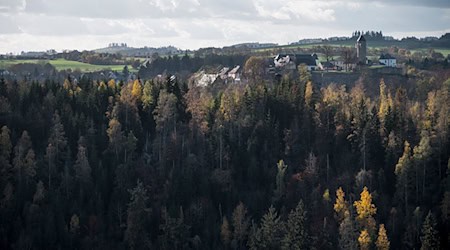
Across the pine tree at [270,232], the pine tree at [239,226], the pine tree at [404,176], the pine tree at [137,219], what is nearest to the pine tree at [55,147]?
the pine tree at [137,219]

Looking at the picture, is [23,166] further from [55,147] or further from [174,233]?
[174,233]

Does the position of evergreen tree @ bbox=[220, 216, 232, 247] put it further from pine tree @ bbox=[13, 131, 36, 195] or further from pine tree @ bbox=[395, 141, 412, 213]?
pine tree @ bbox=[13, 131, 36, 195]

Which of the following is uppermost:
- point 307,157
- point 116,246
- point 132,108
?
point 132,108

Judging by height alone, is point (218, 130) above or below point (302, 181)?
above

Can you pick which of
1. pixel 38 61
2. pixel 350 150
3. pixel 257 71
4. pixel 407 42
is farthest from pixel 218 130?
pixel 407 42

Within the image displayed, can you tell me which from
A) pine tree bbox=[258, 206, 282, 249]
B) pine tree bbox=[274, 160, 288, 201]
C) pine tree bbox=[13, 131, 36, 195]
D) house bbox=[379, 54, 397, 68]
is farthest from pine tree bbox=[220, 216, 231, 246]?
house bbox=[379, 54, 397, 68]

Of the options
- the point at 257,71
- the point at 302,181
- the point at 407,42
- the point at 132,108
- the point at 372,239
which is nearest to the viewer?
the point at 372,239

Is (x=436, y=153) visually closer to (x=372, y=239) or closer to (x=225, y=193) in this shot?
(x=372, y=239)
